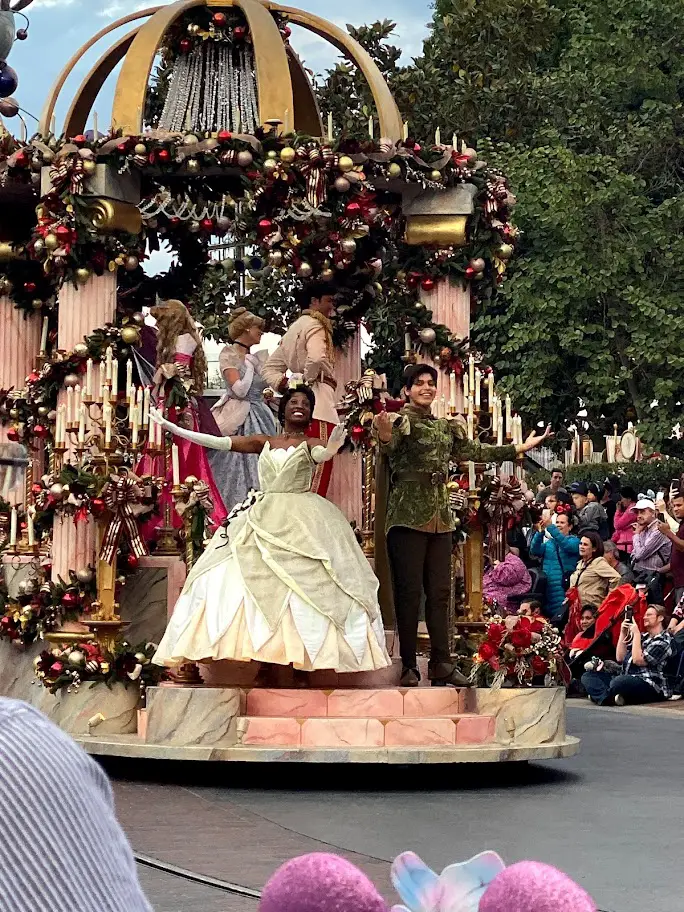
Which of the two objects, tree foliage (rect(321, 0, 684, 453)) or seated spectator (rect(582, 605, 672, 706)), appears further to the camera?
A: tree foliage (rect(321, 0, 684, 453))

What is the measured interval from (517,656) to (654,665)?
16.1 feet

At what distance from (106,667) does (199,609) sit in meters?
0.99

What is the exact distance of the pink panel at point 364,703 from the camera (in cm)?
1135

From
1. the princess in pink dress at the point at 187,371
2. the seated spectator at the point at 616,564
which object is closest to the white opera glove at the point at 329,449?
the princess in pink dress at the point at 187,371

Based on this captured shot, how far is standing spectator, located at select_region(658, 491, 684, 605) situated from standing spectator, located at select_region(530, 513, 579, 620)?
1501mm

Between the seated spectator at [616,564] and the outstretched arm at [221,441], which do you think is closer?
the outstretched arm at [221,441]

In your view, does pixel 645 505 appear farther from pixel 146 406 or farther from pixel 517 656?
pixel 146 406

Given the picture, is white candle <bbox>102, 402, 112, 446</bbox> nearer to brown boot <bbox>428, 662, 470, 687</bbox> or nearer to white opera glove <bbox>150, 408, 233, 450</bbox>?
white opera glove <bbox>150, 408, 233, 450</bbox>

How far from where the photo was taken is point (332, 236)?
1345 centimetres

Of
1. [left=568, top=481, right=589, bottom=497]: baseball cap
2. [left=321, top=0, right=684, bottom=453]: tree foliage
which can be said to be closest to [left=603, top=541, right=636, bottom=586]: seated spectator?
[left=568, top=481, right=589, bottom=497]: baseball cap

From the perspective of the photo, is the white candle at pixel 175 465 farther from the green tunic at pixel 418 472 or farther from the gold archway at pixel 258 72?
the gold archway at pixel 258 72

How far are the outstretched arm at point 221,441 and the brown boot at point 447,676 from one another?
1.83 meters

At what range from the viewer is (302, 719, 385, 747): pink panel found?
11031 millimetres

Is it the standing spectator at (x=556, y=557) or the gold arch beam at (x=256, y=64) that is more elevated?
the gold arch beam at (x=256, y=64)
